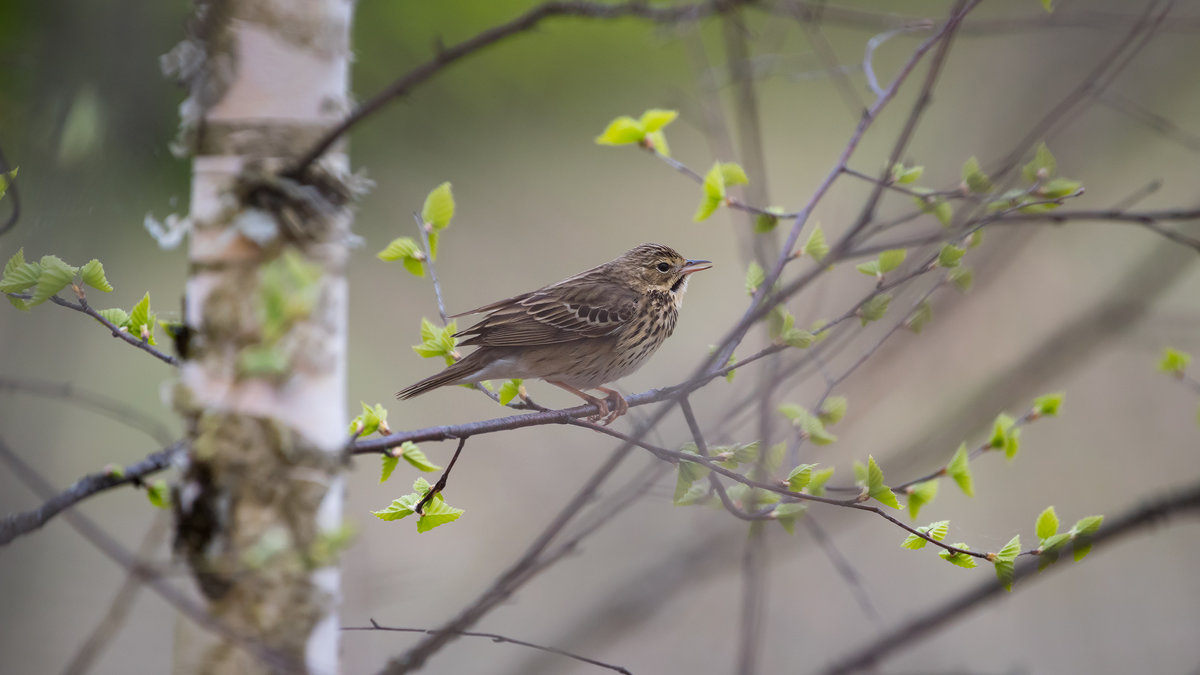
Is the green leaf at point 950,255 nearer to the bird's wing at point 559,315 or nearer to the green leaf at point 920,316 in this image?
the green leaf at point 920,316

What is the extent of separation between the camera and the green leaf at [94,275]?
1.14m

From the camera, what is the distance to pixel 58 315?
254 centimetres

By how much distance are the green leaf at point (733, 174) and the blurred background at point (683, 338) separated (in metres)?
0.59

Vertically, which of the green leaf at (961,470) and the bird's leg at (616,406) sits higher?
the bird's leg at (616,406)

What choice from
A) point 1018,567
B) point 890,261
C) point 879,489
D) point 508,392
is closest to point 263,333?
point 508,392

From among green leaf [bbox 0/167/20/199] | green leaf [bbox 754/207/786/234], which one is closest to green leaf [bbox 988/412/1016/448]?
green leaf [bbox 754/207/786/234]

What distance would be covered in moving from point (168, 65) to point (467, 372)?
775mm

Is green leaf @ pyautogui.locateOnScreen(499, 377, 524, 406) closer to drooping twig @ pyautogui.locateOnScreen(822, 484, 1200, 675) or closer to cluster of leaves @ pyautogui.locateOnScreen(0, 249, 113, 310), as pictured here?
cluster of leaves @ pyautogui.locateOnScreen(0, 249, 113, 310)

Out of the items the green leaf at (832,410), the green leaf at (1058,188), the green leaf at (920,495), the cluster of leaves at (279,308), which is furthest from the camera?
the green leaf at (832,410)

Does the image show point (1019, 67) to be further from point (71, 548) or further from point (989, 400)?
point (71, 548)

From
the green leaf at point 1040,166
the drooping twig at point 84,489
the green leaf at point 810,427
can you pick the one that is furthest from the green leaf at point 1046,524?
the drooping twig at point 84,489

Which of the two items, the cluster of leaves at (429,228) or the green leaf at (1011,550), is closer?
the green leaf at (1011,550)

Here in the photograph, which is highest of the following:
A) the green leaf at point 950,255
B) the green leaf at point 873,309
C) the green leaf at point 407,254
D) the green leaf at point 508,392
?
the green leaf at point 407,254

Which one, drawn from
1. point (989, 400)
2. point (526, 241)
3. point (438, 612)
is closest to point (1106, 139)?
point (989, 400)
